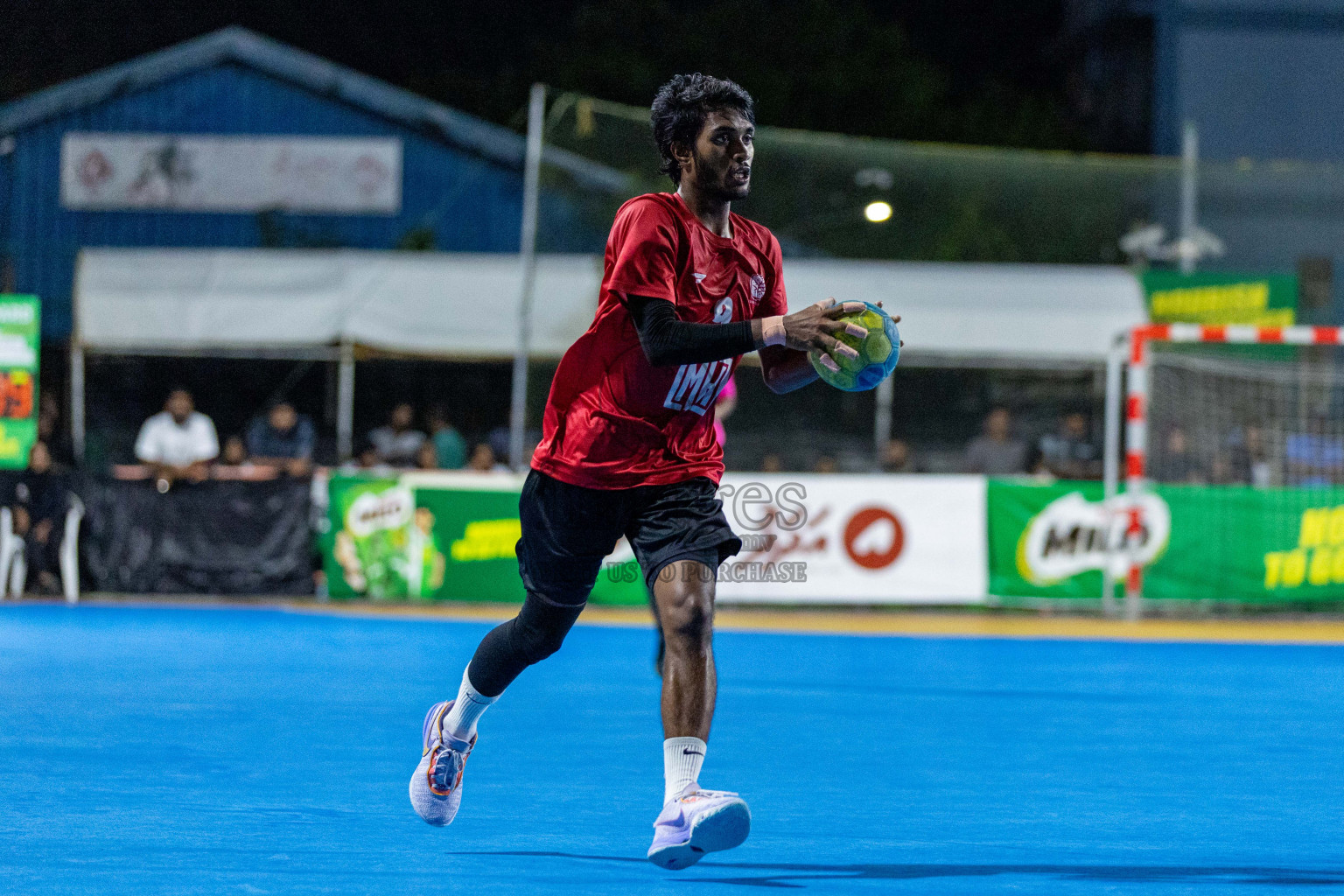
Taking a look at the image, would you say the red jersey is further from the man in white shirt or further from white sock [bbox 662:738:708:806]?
the man in white shirt

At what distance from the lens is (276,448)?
1572 cm

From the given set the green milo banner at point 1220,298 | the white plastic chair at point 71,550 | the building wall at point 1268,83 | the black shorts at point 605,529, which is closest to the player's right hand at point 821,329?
the black shorts at point 605,529

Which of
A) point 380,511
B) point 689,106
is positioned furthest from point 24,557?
point 689,106

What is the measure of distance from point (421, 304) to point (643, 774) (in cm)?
1229

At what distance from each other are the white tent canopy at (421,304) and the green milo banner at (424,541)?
2.49 metres

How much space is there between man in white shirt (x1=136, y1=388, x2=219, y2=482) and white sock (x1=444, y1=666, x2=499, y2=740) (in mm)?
10413

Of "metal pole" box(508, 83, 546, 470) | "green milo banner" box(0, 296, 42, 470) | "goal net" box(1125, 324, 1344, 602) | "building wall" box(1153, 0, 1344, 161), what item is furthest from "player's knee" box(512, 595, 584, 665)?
"building wall" box(1153, 0, 1344, 161)

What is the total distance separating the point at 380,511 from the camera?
14.5 metres

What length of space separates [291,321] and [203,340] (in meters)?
1.02

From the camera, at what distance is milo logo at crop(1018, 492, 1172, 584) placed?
1440cm

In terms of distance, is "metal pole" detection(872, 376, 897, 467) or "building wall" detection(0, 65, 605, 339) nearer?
"metal pole" detection(872, 376, 897, 467)

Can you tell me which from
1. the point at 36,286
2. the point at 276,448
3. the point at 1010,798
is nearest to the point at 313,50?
the point at 36,286

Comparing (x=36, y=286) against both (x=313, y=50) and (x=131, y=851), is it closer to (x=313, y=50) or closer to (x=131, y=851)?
(x=313, y=50)

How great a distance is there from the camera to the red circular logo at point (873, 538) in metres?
14.4
